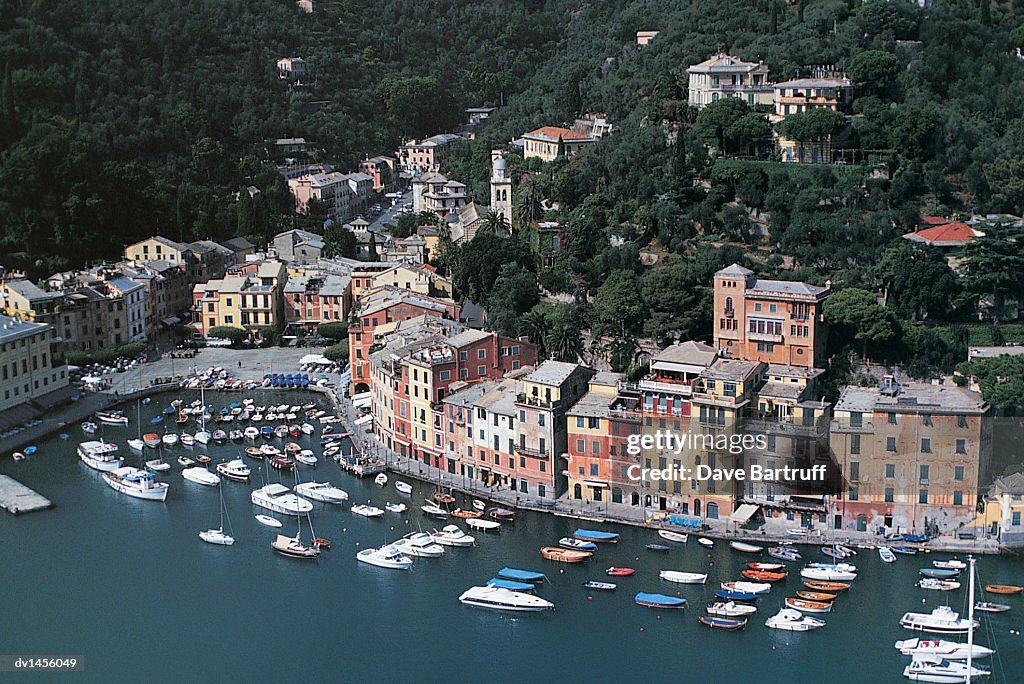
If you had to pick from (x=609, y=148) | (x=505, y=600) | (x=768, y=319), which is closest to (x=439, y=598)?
(x=505, y=600)

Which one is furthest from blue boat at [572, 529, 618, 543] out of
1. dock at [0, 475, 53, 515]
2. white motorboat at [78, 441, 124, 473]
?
dock at [0, 475, 53, 515]

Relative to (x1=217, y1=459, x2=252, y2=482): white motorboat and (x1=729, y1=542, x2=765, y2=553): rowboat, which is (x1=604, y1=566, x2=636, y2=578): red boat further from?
(x1=217, y1=459, x2=252, y2=482): white motorboat

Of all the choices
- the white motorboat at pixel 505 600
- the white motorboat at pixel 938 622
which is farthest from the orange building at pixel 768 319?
the white motorboat at pixel 505 600

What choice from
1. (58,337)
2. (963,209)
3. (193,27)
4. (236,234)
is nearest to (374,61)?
(193,27)

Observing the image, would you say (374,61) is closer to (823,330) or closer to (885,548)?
(823,330)

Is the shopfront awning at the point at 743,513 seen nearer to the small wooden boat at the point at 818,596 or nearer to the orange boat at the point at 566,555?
the small wooden boat at the point at 818,596

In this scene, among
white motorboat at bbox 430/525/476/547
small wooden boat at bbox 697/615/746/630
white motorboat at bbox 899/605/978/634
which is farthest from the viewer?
white motorboat at bbox 430/525/476/547
